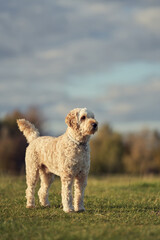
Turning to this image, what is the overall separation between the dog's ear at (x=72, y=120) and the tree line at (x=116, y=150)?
119 feet

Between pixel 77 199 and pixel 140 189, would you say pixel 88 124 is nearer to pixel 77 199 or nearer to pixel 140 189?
pixel 77 199

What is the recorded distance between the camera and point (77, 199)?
8492 mm

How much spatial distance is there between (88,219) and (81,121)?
2002 millimetres

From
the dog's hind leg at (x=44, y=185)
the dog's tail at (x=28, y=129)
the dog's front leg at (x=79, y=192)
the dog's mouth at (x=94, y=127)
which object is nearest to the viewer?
the dog's mouth at (x=94, y=127)

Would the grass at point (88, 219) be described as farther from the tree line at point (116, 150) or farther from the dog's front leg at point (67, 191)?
the tree line at point (116, 150)

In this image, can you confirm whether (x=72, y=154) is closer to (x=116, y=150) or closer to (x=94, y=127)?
(x=94, y=127)

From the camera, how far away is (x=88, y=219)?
7.59 meters

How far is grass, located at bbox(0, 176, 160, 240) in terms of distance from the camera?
6.10 meters

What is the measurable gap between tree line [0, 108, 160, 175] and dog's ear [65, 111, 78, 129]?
36404 millimetres

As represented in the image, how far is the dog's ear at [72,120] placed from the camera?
8086mm

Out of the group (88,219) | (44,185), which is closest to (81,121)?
(88,219)

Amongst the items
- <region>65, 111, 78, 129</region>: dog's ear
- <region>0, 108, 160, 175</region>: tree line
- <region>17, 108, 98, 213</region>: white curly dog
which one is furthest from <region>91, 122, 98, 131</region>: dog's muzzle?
<region>0, 108, 160, 175</region>: tree line

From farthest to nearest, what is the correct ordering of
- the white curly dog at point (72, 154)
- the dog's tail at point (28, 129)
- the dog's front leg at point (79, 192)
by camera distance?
the dog's tail at point (28, 129)
the dog's front leg at point (79, 192)
the white curly dog at point (72, 154)

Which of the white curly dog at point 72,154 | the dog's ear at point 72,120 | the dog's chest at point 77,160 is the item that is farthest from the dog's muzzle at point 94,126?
the dog's chest at point 77,160
